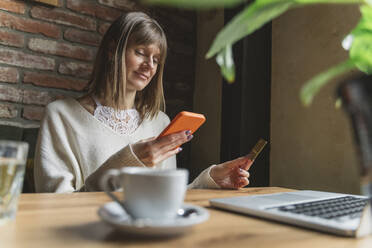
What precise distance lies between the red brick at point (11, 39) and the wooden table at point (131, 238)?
136 centimetres

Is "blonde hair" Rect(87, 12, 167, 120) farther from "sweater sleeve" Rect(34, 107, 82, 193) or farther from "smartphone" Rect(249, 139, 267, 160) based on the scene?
"smartphone" Rect(249, 139, 267, 160)

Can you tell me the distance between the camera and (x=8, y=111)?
1.68 meters

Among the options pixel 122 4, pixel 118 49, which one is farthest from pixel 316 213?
pixel 122 4

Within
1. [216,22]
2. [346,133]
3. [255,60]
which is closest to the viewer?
[346,133]

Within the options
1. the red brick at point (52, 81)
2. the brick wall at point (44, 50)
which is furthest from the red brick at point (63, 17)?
the red brick at point (52, 81)

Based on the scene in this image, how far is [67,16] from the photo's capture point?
1.84 metres

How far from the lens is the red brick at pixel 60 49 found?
1750 mm

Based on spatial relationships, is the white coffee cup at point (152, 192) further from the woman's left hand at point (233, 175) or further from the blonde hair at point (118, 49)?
the blonde hair at point (118, 49)

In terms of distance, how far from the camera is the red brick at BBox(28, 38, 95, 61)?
1.75 m

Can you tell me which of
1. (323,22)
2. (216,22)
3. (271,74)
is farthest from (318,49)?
(216,22)

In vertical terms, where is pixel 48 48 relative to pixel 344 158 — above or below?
above

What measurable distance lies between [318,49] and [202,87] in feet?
2.67

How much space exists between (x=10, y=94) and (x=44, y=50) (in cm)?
28

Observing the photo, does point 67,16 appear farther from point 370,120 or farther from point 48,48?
point 370,120
